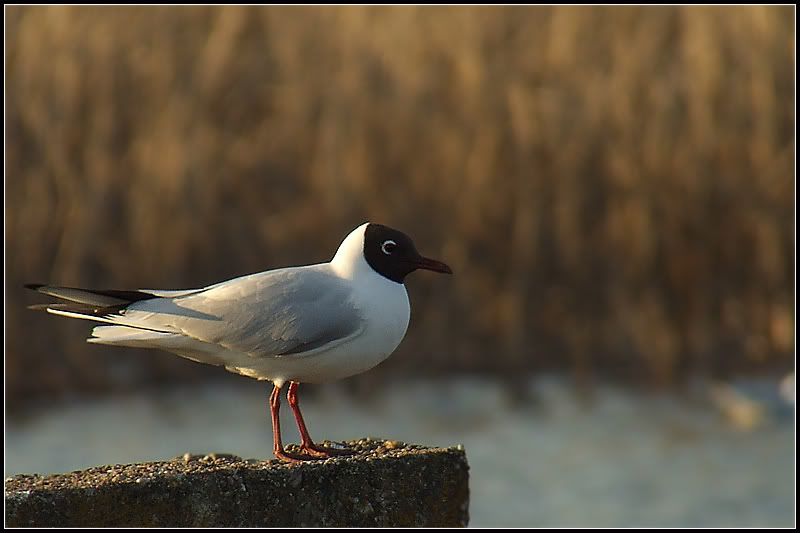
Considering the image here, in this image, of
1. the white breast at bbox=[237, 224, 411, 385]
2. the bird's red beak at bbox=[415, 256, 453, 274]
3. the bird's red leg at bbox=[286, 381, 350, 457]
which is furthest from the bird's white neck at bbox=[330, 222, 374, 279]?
the bird's red leg at bbox=[286, 381, 350, 457]

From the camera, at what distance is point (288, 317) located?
10.3 feet

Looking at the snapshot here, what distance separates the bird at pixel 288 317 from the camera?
3111 millimetres

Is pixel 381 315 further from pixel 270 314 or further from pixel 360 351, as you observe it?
pixel 270 314

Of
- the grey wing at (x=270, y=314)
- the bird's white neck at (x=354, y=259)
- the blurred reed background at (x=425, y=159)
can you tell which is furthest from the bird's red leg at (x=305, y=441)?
the blurred reed background at (x=425, y=159)

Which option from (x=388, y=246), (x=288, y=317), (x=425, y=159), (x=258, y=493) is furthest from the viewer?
(x=425, y=159)

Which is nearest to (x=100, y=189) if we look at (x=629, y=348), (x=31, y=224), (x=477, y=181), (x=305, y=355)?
(x=31, y=224)

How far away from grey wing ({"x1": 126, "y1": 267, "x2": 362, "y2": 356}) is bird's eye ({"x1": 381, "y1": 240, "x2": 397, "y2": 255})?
0.12 metres

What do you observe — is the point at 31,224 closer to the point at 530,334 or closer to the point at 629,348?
the point at 530,334

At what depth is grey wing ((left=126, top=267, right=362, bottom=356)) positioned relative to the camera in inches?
123

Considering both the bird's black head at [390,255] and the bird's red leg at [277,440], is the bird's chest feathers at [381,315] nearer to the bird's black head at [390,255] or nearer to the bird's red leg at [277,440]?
the bird's black head at [390,255]

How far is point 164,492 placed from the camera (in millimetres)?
2959

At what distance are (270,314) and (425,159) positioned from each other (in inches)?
165

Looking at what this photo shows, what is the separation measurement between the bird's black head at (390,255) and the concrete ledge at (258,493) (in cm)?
44

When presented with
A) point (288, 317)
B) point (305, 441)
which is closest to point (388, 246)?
point (288, 317)
